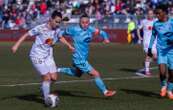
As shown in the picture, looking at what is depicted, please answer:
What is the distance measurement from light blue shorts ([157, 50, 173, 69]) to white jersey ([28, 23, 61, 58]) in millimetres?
2698

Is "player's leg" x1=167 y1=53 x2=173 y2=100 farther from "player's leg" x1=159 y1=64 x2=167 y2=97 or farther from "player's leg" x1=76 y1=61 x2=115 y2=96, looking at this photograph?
"player's leg" x1=76 y1=61 x2=115 y2=96

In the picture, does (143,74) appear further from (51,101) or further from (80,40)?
(51,101)

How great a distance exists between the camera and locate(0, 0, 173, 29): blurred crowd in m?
47.3

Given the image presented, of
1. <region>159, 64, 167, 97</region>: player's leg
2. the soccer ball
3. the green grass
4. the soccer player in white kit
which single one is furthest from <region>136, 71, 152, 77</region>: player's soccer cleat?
the soccer ball

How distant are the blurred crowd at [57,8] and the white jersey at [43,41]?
32.2 metres

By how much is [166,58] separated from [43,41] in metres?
3.03

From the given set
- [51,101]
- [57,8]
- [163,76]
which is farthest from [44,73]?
[57,8]

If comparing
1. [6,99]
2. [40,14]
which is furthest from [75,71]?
[40,14]

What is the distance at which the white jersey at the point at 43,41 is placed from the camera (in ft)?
43.9

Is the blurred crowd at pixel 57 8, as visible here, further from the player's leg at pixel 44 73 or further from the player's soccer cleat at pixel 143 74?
the player's leg at pixel 44 73

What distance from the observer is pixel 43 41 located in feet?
44.1

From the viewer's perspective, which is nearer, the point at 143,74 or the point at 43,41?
the point at 43,41

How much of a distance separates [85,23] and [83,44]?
548mm

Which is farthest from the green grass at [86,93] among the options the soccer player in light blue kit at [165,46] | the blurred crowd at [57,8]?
the blurred crowd at [57,8]
